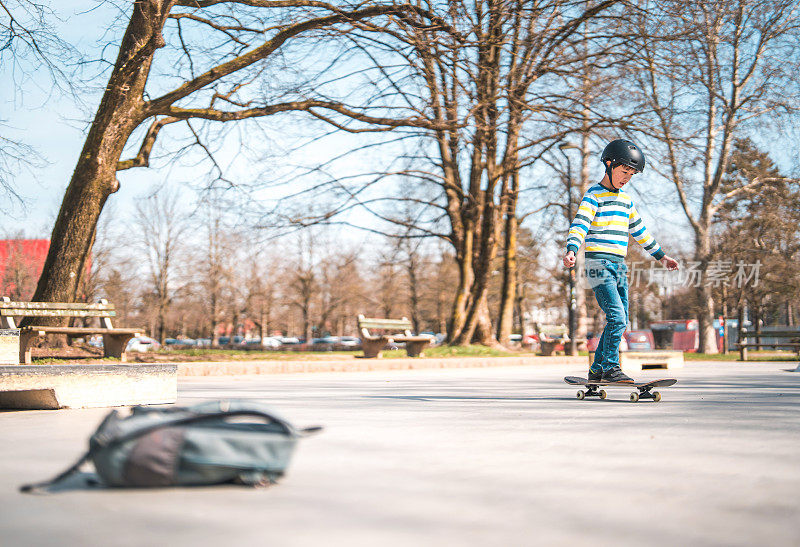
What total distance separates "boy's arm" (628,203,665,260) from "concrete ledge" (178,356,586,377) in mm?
7504

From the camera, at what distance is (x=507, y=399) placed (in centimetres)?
741

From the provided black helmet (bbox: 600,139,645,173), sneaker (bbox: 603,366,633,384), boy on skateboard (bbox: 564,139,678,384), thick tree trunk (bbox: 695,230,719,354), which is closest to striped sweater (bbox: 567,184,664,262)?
boy on skateboard (bbox: 564,139,678,384)

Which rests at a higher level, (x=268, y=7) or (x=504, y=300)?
(x=268, y=7)

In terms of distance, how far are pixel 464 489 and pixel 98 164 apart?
38.1 ft

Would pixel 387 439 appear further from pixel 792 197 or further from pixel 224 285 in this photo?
pixel 224 285

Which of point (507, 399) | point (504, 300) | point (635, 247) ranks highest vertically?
point (635, 247)

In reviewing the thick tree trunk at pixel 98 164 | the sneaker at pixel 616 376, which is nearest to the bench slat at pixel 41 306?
the thick tree trunk at pixel 98 164

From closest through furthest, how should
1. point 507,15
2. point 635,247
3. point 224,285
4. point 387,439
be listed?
point 387,439 < point 507,15 < point 635,247 < point 224,285

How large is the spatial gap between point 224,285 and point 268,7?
42014 millimetres

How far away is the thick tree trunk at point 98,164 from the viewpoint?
41.8 ft

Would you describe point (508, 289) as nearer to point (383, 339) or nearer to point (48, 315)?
point (383, 339)

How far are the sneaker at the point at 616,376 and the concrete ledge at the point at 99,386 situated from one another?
396 centimetres

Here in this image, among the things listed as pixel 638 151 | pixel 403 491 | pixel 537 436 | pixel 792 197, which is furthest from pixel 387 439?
pixel 792 197

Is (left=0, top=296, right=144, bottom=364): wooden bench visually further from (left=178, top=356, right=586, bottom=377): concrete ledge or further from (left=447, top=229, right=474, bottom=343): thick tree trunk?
(left=447, top=229, right=474, bottom=343): thick tree trunk
